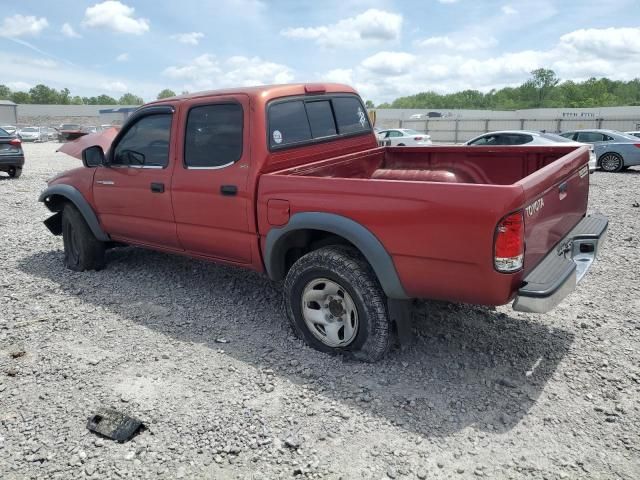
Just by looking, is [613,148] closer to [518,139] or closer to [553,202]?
[518,139]

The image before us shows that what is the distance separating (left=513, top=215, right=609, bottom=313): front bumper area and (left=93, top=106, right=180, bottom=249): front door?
10.1ft

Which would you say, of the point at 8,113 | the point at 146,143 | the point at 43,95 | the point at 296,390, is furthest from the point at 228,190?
the point at 43,95

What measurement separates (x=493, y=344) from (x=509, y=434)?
3.66ft

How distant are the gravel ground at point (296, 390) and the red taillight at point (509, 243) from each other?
926mm

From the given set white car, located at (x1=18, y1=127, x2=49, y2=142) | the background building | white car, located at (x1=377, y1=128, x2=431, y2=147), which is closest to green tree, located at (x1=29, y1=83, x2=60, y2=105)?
the background building

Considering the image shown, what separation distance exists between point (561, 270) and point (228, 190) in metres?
2.46

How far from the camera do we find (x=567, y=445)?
2.79 metres

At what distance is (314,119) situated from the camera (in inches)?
182

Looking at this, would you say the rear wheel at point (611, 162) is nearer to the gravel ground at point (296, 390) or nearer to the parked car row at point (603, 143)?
the parked car row at point (603, 143)

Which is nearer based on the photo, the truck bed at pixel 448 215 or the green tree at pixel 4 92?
the truck bed at pixel 448 215

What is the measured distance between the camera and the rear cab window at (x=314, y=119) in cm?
419

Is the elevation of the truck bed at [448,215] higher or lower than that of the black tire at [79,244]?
higher

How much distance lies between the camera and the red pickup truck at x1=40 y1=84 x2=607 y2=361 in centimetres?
299

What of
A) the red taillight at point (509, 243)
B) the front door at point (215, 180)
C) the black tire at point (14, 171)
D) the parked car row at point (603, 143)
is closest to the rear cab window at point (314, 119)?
the front door at point (215, 180)
